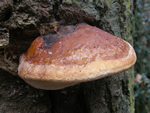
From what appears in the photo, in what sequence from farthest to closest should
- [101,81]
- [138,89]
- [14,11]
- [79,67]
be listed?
1. [138,89]
2. [101,81]
3. [14,11]
4. [79,67]

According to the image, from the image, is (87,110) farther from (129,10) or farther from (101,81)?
(129,10)

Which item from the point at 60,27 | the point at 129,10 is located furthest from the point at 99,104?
the point at 129,10

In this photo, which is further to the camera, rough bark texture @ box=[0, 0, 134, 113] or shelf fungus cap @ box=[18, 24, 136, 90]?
rough bark texture @ box=[0, 0, 134, 113]

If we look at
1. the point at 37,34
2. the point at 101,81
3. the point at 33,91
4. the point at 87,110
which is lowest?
the point at 87,110

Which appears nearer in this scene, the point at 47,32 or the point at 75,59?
the point at 75,59
